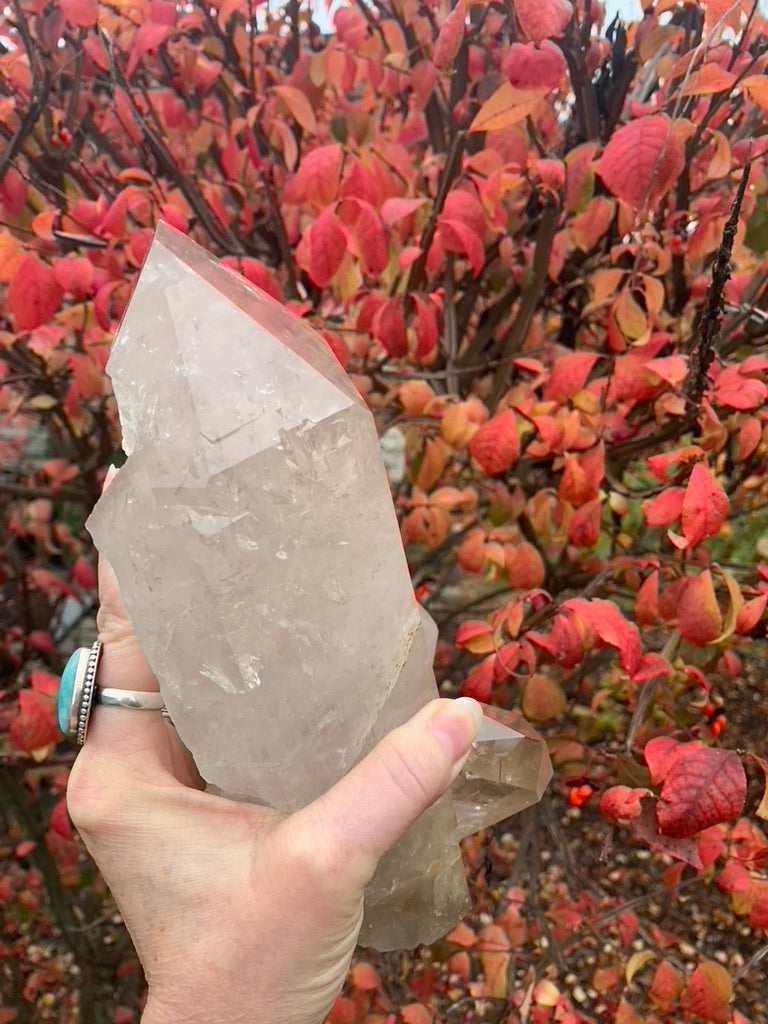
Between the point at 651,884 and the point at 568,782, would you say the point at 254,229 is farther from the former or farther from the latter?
the point at 651,884

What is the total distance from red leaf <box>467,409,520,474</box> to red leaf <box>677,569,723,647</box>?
0.43 meters

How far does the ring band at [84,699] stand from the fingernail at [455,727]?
1.49ft

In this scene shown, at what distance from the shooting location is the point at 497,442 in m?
1.50

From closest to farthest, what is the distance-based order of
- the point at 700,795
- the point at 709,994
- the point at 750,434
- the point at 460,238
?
the point at 700,795 < the point at 709,994 < the point at 460,238 < the point at 750,434

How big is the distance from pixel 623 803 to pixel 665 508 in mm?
523

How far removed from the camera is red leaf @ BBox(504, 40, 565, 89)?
3.99 ft

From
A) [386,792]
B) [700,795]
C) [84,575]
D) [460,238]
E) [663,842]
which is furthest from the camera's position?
[84,575]

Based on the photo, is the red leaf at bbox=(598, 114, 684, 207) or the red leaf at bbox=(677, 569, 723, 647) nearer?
the red leaf at bbox=(598, 114, 684, 207)

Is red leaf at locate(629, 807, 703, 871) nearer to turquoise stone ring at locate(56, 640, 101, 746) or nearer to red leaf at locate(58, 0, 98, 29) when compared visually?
turquoise stone ring at locate(56, 640, 101, 746)

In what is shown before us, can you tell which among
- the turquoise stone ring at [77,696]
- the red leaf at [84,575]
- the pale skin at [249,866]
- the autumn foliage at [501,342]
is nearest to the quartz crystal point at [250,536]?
the pale skin at [249,866]

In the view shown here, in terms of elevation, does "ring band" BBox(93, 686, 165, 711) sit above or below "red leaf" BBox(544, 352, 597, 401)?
below

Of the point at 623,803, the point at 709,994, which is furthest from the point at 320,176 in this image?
the point at 709,994

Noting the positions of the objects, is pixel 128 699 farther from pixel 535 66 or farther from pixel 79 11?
pixel 79 11

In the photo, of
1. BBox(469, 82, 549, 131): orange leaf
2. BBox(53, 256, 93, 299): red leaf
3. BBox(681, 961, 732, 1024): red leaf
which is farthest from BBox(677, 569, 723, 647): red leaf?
BBox(53, 256, 93, 299): red leaf
